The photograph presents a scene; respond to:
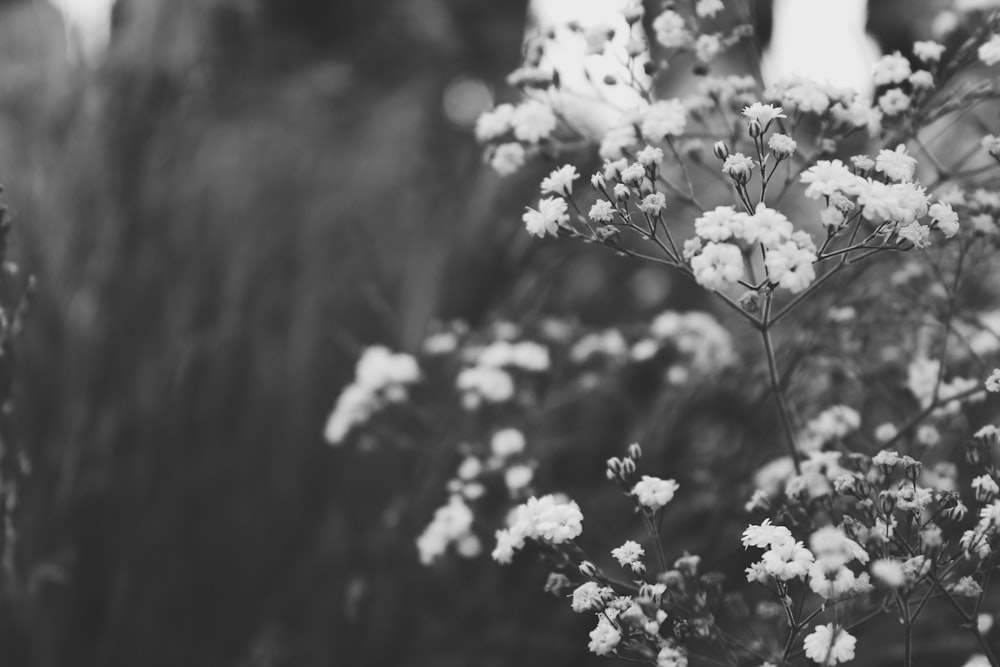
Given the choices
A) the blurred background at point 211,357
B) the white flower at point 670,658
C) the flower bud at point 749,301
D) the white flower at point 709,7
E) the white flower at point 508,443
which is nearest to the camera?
the white flower at point 670,658

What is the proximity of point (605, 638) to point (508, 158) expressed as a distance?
66cm

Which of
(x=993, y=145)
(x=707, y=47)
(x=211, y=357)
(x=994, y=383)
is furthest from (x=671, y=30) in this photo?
(x=211, y=357)

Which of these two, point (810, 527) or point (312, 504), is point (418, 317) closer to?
point (312, 504)

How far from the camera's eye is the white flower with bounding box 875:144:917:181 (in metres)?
0.85

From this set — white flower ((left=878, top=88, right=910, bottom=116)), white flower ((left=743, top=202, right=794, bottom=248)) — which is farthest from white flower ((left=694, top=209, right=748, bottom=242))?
white flower ((left=878, top=88, right=910, bottom=116))

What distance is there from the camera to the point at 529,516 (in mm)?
863

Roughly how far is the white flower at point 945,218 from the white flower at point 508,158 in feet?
1.70

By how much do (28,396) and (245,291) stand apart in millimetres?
555

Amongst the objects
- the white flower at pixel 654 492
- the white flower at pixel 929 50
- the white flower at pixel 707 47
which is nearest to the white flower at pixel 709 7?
the white flower at pixel 707 47

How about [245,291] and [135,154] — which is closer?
[135,154]

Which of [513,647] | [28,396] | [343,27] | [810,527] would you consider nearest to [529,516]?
[810,527]

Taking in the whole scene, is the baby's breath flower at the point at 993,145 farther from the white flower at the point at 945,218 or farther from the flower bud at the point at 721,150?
the flower bud at the point at 721,150

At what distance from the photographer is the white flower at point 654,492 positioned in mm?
816

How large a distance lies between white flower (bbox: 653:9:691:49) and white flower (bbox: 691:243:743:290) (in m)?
0.45
